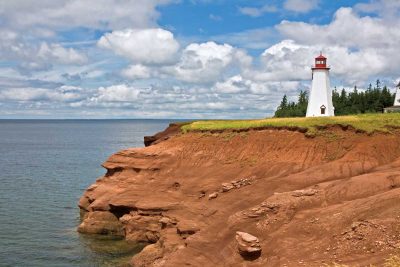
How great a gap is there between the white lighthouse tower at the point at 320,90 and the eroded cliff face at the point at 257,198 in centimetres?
1989

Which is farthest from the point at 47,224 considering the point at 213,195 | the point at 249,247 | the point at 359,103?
the point at 359,103

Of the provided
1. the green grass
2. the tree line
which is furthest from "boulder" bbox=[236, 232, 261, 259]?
the tree line

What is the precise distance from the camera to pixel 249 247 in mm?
26562

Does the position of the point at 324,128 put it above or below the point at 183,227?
above

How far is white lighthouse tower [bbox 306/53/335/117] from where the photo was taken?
200ft

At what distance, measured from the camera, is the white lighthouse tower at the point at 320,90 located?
200ft

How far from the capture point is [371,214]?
983 inches

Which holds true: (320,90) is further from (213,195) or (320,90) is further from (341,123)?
(213,195)

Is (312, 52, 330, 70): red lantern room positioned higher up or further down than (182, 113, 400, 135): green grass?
higher up

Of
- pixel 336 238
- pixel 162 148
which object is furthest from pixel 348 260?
pixel 162 148

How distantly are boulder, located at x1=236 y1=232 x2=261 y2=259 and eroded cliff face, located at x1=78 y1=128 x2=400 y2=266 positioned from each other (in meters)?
0.29

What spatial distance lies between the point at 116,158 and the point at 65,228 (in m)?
8.25

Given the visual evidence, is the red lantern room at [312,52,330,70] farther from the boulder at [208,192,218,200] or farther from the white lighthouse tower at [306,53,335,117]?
the boulder at [208,192,218,200]

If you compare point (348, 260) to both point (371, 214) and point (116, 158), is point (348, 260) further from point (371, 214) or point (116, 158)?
point (116, 158)
